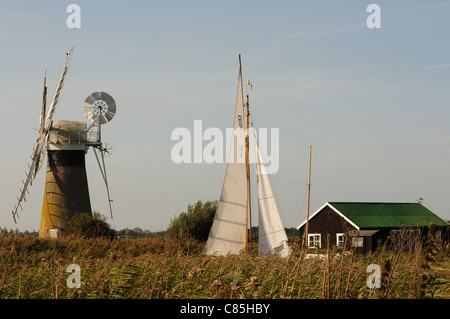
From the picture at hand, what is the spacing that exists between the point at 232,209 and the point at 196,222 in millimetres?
14664

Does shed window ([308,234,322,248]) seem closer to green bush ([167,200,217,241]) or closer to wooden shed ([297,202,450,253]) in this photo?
wooden shed ([297,202,450,253])

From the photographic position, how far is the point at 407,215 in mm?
42969

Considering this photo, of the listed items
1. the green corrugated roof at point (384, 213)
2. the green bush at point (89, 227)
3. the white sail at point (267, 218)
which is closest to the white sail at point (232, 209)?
the white sail at point (267, 218)

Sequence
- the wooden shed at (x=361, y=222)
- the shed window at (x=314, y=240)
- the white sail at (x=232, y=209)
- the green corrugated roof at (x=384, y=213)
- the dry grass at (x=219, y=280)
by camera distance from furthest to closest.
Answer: the shed window at (x=314, y=240), the green corrugated roof at (x=384, y=213), the wooden shed at (x=361, y=222), the white sail at (x=232, y=209), the dry grass at (x=219, y=280)

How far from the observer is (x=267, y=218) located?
2780 centimetres

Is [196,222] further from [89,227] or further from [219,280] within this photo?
[219,280]

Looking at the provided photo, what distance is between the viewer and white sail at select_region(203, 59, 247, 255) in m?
28.7

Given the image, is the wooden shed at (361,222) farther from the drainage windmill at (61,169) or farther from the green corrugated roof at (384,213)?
the drainage windmill at (61,169)

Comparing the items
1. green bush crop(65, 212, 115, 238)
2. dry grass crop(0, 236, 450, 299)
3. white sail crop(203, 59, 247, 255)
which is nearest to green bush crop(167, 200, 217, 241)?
green bush crop(65, 212, 115, 238)

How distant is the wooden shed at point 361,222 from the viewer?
126 ft

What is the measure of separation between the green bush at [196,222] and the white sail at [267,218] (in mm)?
15165
